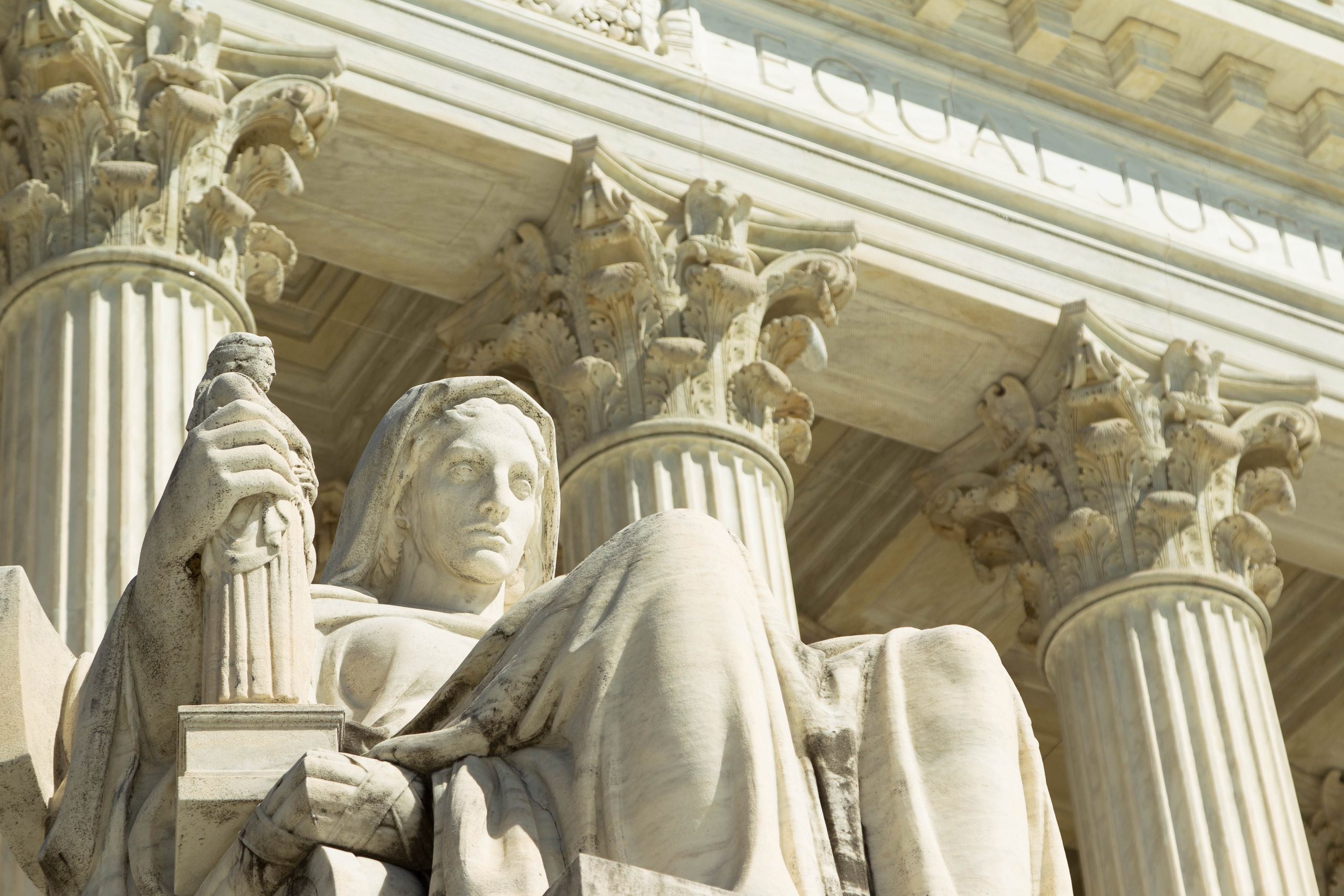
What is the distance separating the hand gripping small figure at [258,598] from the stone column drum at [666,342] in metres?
6.08

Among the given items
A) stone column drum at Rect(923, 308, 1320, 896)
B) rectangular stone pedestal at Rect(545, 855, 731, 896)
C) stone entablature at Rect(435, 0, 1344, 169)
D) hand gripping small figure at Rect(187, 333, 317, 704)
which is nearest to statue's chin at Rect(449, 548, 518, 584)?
hand gripping small figure at Rect(187, 333, 317, 704)

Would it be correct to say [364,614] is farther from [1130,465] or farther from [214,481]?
[1130,465]

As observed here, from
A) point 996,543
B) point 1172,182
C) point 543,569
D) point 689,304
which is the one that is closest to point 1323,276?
point 1172,182

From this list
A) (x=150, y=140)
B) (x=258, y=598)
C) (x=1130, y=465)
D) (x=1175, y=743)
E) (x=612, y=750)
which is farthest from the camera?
(x=1130, y=465)

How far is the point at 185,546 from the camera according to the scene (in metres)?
5.15

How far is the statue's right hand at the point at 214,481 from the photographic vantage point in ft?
16.8

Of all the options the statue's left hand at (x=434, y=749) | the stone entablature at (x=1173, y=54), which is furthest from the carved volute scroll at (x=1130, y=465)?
the statue's left hand at (x=434, y=749)

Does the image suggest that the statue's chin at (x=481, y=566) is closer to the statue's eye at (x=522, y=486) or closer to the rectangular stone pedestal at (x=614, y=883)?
the statue's eye at (x=522, y=486)

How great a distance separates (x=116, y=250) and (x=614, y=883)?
6692 mm

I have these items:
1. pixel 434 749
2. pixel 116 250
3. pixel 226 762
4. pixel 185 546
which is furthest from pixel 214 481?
pixel 116 250

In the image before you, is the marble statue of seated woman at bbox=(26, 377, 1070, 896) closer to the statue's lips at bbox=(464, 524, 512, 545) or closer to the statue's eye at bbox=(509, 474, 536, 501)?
the statue's lips at bbox=(464, 524, 512, 545)

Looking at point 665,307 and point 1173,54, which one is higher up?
point 1173,54

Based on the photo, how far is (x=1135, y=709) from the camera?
12.6m

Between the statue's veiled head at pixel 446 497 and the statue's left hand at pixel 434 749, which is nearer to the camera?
the statue's left hand at pixel 434 749
